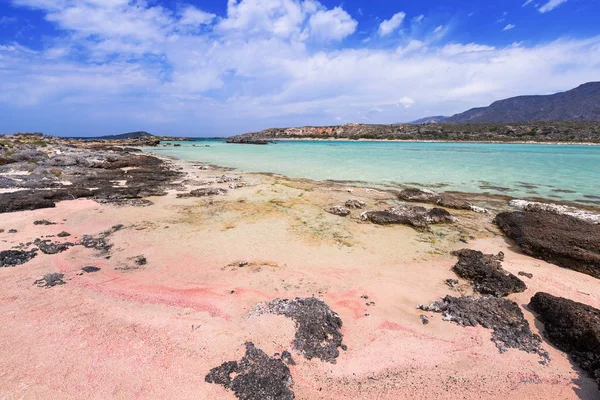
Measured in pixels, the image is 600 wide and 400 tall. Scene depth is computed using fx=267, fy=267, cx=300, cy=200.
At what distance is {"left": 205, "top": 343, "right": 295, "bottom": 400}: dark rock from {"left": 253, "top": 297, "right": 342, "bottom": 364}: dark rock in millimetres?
393

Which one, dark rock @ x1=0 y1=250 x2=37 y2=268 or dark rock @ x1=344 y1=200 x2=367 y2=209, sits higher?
dark rock @ x1=0 y1=250 x2=37 y2=268

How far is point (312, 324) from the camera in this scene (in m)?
3.41

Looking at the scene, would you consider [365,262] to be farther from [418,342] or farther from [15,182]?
[15,182]

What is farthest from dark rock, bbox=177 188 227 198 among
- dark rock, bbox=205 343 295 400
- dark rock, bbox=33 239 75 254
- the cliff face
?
the cliff face

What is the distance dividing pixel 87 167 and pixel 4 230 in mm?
14352

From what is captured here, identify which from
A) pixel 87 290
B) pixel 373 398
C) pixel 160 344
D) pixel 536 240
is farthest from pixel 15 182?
pixel 536 240

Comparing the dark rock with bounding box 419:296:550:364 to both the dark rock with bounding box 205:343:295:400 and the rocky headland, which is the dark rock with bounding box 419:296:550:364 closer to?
the rocky headland

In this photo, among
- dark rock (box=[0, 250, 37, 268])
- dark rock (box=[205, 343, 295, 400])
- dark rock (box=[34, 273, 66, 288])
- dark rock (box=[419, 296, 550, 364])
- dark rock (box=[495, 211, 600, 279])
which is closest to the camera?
dark rock (box=[205, 343, 295, 400])

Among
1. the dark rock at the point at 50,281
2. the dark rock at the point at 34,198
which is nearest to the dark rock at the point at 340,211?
the dark rock at the point at 50,281

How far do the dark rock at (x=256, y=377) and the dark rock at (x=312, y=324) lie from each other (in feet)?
1.29

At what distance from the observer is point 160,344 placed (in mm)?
3104

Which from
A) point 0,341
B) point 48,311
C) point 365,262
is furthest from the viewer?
point 365,262

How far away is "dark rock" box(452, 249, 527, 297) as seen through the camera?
4406 mm

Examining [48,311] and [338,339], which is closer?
[338,339]
